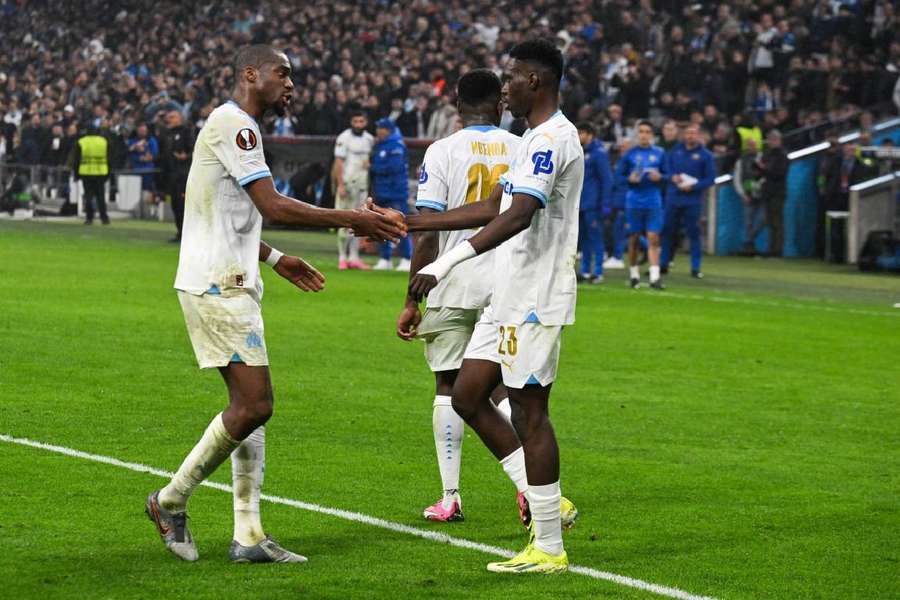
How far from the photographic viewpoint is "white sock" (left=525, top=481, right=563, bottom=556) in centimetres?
686

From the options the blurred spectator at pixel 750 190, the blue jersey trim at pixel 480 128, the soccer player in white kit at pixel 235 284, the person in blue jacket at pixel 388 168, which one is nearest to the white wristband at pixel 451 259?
the soccer player in white kit at pixel 235 284

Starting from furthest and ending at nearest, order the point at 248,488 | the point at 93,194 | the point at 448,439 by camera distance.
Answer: the point at 93,194, the point at 448,439, the point at 248,488

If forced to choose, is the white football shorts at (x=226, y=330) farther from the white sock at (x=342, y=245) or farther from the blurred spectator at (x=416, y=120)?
the blurred spectator at (x=416, y=120)

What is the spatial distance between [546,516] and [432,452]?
10.1ft

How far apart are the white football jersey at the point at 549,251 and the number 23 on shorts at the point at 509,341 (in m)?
0.04

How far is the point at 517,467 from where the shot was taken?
303 inches

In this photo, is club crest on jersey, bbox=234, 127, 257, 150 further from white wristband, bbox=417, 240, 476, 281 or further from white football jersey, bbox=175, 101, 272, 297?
white wristband, bbox=417, 240, 476, 281

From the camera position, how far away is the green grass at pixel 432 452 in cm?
684

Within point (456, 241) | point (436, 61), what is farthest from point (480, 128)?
point (436, 61)

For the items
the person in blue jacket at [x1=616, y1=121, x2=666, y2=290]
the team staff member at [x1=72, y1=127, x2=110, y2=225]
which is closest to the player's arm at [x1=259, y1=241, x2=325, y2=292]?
the person in blue jacket at [x1=616, y1=121, x2=666, y2=290]

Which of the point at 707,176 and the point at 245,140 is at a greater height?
the point at 707,176

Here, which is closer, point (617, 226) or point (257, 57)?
point (257, 57)

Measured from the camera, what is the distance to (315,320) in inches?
675

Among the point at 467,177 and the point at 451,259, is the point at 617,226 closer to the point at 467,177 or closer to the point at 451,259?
the point at 467,177
